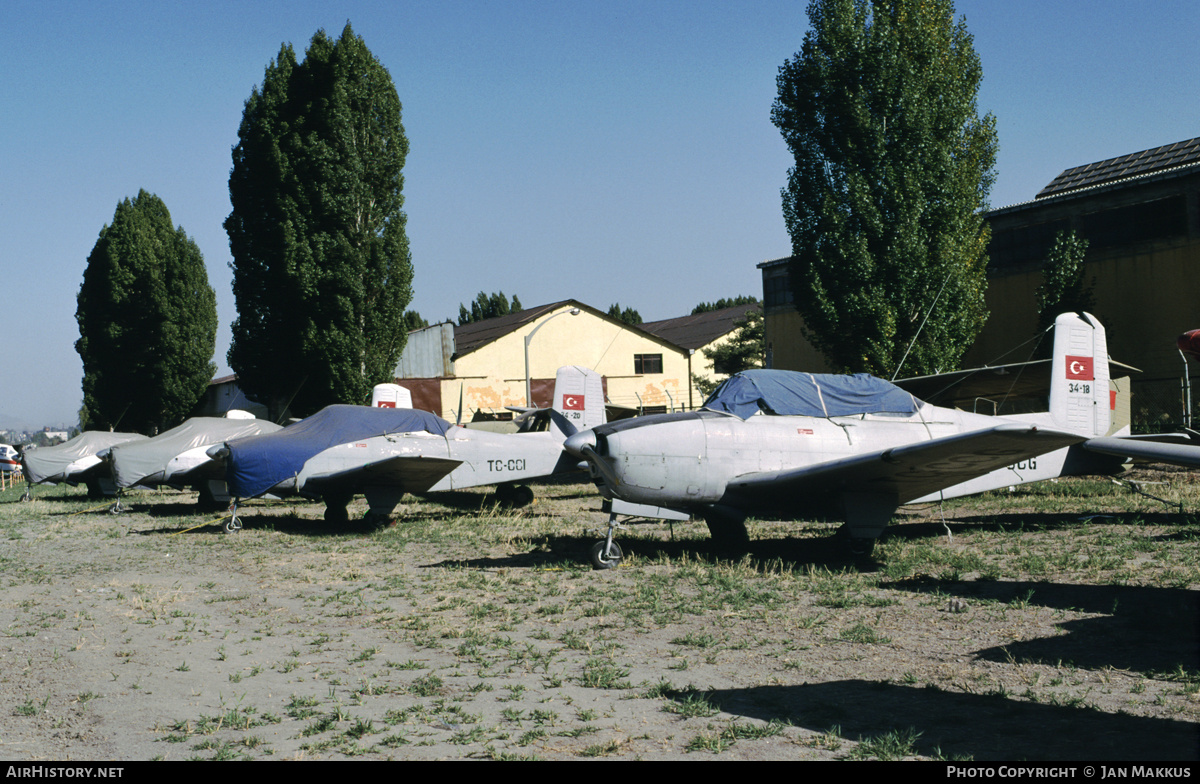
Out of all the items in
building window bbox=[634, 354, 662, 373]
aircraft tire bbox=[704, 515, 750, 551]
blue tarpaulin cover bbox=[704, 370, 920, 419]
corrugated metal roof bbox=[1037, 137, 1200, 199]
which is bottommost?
aircraft tire bbox=[704, 515, 750, 551]

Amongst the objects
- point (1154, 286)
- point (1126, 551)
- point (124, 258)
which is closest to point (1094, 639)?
point (1126, 551)

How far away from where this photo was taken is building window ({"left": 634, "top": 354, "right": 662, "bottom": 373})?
149 ft

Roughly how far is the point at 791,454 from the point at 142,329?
133 ft

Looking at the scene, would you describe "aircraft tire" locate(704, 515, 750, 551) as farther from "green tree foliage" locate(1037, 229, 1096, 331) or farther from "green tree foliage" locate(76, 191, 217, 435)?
"green tree foliage" locate(76, 191, 217, 435)

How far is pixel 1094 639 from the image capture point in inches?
249

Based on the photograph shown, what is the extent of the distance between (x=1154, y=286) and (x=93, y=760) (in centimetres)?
2580

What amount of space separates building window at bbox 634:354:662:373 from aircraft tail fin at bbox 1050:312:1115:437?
1304 inches

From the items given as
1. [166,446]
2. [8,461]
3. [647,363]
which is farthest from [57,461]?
[647,363]

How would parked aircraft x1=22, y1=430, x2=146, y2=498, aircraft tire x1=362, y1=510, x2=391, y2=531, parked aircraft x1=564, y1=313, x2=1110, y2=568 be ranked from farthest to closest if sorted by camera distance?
parked aircraft x1=22, y1=430, x2=146, y2=498 → aircraft tire x1=362, y1=510, x2=391, y2=531 → parked aircraft x1=564, y1=313, x2=1110, y2=568

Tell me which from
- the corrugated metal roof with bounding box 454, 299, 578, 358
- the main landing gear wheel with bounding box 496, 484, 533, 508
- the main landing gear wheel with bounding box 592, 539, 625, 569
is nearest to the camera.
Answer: the main landing gear wheel with bounding box 592, 539, 625, 569

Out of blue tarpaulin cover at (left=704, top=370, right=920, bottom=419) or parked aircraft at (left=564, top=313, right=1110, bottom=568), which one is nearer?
parked aircraft at (left=564, top=313, right=1110, bottom=568)

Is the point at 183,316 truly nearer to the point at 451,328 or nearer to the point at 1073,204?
the point at 451,328

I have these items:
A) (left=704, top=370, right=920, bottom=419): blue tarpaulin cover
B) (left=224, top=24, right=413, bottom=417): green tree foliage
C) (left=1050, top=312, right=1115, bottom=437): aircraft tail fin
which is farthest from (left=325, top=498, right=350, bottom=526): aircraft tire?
(left=224, top=24, right=413, bottom=417): green tree foliage

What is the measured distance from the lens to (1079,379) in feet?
41.3
